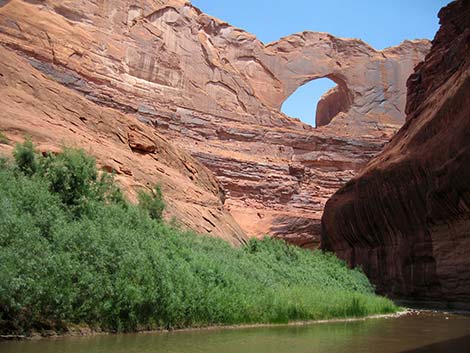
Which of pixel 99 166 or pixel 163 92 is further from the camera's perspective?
pixel 163 92

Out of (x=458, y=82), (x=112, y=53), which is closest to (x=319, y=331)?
(x=458, y=82)

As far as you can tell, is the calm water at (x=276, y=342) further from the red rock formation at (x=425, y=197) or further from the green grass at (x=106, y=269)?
the red rock formation at (x=425, y=197)

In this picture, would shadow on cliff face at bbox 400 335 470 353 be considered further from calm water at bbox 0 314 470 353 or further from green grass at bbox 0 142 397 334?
green grass at bbox 0 142 397 334

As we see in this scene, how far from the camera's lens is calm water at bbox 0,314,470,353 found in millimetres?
7133

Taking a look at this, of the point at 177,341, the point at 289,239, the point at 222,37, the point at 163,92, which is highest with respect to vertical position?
the point at 222,37

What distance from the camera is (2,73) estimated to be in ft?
56.0

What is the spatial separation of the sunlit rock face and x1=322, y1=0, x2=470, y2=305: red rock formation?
14167 mm

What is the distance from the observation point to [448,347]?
8969 millimetres

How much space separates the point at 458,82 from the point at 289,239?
24.3 metres

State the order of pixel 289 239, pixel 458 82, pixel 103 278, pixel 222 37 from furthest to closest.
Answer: pixel 222 37 → pixel 289 239 → pixel 458 82 → pixel 103 278

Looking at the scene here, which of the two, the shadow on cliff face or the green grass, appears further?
the shadow on cliff face

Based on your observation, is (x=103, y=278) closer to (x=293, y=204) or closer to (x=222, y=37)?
(x=293, y=204)

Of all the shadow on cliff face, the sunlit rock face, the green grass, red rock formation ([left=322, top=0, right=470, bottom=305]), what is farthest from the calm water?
the sunlit rock face

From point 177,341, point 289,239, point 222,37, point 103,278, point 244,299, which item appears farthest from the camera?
point 222,37
